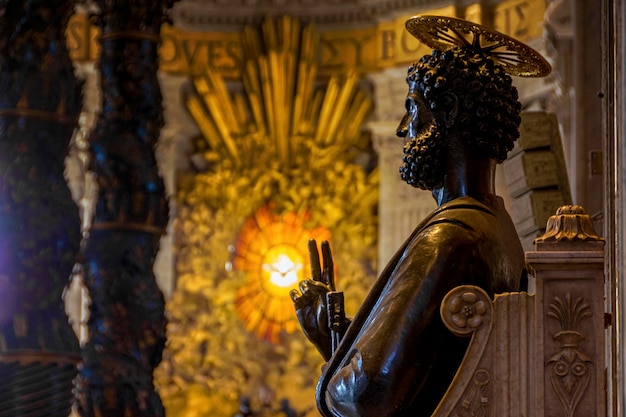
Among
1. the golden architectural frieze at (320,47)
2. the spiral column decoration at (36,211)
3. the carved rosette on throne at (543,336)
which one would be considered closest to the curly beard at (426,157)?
the carved rosette on throne at (543,336)

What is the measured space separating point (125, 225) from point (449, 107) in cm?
436

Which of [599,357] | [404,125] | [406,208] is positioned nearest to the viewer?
[599,357]

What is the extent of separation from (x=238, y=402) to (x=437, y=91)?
11.4 meters

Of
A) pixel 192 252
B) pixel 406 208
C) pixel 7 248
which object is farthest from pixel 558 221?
pixel 192 252

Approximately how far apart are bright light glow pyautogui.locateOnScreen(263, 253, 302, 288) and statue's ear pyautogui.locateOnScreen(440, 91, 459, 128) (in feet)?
38.3

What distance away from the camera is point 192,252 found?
51.6 feet

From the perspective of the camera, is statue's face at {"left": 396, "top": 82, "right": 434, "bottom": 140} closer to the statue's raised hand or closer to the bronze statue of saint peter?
the bronze statue of saint peter

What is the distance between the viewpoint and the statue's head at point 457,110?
3.85m

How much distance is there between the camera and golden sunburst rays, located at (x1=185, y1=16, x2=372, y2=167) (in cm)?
1576

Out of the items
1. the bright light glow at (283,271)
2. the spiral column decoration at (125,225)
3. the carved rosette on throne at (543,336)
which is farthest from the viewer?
Answer: the bright light glow at (283,271)

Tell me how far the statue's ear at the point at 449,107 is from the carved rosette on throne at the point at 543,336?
521 mm

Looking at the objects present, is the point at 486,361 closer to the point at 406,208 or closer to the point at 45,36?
the point at 45,36

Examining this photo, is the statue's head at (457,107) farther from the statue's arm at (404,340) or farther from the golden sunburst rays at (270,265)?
the golden sunburst rays at (270,265)

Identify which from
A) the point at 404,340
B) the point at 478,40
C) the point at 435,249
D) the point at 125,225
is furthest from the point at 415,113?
the point at 125,225
